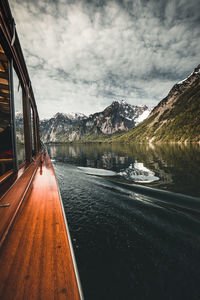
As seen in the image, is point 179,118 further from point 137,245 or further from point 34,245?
point 34,245

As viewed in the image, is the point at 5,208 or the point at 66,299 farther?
the point at 5,208

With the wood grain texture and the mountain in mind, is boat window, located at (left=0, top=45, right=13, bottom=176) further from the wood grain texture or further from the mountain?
the mountain

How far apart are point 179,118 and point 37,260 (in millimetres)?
140049

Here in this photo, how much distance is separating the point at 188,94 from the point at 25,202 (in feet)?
579

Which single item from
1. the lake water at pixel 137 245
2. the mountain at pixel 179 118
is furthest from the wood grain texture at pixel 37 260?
the mountain at pixel 179 118

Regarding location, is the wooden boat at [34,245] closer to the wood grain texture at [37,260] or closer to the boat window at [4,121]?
the wood grain texture at [37,260]

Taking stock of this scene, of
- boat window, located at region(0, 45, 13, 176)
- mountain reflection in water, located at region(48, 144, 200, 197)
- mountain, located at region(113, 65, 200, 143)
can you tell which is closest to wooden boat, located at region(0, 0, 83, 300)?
boat window, located at region(0, 45, 13, 176)

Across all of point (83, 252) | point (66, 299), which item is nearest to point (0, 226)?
point (66, 299)

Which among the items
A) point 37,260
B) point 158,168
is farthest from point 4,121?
point 158,168

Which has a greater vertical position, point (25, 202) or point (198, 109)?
point (198, 109)

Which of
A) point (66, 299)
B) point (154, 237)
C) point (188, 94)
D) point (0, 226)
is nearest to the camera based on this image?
point (66, 299)

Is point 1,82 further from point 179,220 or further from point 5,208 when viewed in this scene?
point 179,220

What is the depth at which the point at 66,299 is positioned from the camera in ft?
3.52

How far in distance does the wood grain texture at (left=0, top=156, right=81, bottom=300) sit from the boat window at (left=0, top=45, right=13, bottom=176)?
12.4 feet
